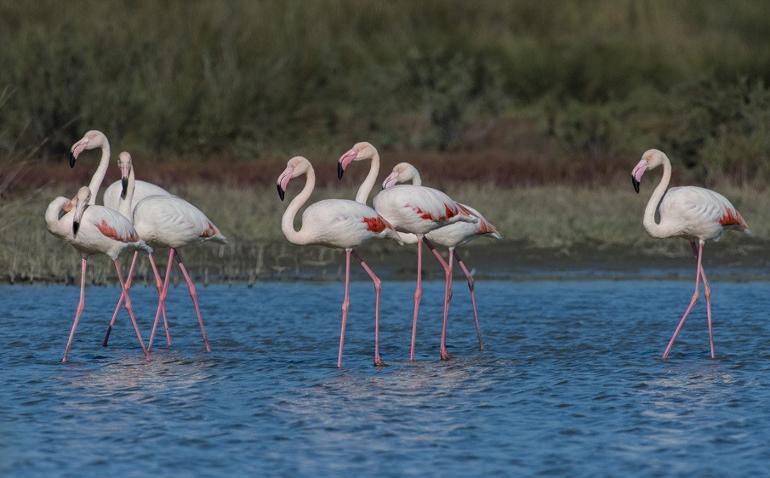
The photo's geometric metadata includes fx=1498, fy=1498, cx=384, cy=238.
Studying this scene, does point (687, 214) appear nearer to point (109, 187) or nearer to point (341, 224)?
point (341, 224)

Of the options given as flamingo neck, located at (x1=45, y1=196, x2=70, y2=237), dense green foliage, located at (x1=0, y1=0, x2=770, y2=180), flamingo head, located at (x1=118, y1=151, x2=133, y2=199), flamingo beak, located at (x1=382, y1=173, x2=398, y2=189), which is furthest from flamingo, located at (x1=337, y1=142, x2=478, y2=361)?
dense green foliage, located at (x1=0, y1=0, x2=770, y2=180)

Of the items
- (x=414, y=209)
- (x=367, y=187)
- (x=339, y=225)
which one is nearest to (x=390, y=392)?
(x=339, y=225)

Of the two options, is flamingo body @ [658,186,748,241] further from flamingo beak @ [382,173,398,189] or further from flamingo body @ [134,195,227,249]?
flamingo body @ [134,195,227,249]

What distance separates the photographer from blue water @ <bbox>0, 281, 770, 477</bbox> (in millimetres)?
6180

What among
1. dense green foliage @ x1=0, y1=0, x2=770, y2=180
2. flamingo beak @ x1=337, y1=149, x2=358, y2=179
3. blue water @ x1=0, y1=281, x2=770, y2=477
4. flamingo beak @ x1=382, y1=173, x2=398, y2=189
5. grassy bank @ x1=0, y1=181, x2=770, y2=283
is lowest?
blue water @ x1=0, y1=281, x2=770, y2=477

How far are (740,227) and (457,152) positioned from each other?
41.3ft

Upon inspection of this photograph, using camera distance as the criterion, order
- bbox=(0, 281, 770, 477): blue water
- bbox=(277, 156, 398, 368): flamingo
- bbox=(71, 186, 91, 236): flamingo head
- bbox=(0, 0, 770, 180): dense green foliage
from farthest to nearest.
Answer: bbox=(0, 0, 770, 180): dense green foliage, bbox=(277, 156, 398, 368): flamingo, bbox=(71, 186, 91, 236): flamingo head, bbox=(0, 281, 770, 477): blue water

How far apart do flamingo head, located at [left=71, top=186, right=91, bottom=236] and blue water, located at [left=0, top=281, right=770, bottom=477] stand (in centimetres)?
80

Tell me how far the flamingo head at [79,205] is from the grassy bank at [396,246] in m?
2.97

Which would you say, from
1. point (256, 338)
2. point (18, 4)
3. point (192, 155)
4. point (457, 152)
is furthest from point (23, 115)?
point (256, 338)

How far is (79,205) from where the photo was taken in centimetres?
855

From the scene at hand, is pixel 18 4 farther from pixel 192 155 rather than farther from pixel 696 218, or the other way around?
pixel 696 218

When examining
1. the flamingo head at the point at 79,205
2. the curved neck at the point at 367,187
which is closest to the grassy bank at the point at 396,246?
the flamingo head at the point at 79,205

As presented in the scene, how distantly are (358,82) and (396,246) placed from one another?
424 inches
